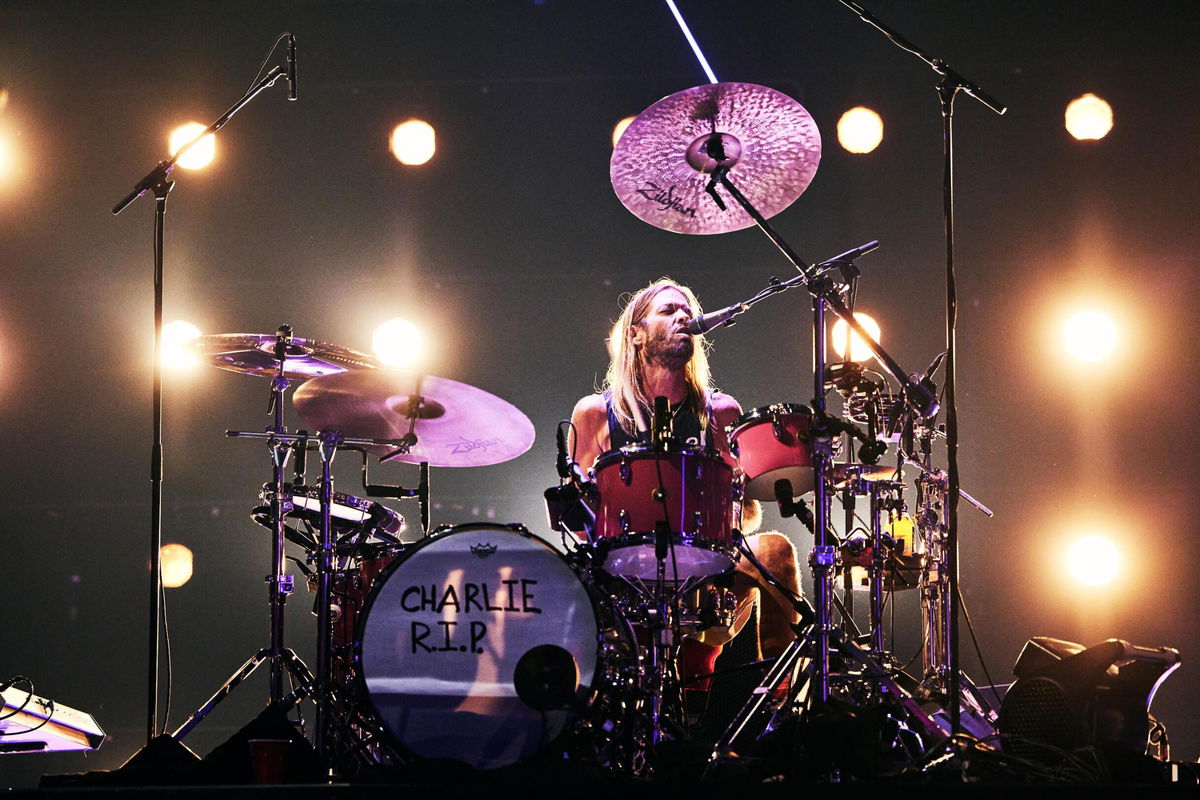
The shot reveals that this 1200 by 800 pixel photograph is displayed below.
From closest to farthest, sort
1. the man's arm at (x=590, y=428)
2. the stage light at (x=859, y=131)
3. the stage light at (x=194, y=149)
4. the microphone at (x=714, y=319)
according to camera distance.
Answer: the microphone at (x=714, y=319) → the man's arm at (x=590, y=428) → the stage light at (x=859, y=131) → the stage light at (x=194, y=149)

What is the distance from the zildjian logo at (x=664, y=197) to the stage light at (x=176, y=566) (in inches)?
116

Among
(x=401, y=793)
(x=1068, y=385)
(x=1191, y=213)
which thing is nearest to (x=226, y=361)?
(x=401, y=793)

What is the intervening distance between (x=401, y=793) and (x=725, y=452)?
1.91 m

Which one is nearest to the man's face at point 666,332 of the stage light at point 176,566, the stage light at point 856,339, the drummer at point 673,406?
the drummer at point 673,406

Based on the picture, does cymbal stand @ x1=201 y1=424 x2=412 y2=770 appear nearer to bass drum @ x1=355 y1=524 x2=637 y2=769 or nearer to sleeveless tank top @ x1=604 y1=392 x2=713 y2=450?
bass drum @ x1=355 y1=524 x2=637 y2=769

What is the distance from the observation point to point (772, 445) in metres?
3.76

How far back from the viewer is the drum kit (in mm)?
3090

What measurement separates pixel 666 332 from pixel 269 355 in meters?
1.53

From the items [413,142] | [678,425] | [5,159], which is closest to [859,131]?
[678,425]

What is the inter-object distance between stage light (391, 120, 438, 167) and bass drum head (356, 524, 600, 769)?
3.00m

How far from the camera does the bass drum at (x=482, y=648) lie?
3.06 meters

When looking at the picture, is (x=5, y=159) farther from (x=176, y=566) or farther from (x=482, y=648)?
(x=482, y=648)

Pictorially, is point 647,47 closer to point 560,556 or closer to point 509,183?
point 509,183

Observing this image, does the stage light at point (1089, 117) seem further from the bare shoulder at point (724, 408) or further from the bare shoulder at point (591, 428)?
the bare shoulder at point (591, 428)
